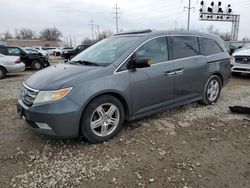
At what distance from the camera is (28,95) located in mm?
3365

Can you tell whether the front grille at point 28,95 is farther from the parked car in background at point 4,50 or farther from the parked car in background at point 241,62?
the parked car in background at point 4,50

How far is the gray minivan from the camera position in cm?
316

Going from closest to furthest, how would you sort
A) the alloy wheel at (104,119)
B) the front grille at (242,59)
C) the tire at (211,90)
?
the alloy wheel at (104,119)
the tire at (211,90)
the front grille at (242,59)

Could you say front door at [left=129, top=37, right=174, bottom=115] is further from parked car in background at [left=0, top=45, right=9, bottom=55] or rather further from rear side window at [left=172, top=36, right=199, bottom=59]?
parked car in background at [left=0, top=45, right=9, bottom=55]

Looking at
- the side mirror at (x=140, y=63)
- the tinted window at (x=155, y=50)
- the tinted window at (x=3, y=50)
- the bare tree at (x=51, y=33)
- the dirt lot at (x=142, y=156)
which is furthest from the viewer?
the bare tree at (x=51, y=33)

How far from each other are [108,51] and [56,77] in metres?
1.11

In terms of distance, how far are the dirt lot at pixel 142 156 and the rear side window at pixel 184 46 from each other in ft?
4.06

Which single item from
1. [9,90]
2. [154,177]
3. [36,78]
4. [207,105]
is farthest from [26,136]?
[9,90]

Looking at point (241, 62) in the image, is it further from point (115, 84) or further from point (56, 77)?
point (56, 77)

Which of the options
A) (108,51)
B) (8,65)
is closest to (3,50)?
(8,65)

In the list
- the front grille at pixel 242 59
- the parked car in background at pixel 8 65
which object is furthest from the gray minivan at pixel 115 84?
the parked car in background at pixel 8 65

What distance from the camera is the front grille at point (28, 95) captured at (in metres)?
3.26

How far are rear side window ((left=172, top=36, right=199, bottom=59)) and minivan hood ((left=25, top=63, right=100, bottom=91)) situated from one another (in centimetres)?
169

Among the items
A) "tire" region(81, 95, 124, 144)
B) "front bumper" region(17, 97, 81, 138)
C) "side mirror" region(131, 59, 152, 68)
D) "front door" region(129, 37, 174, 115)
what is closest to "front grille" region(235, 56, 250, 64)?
"front door" region(129, 37, 174, 115)
